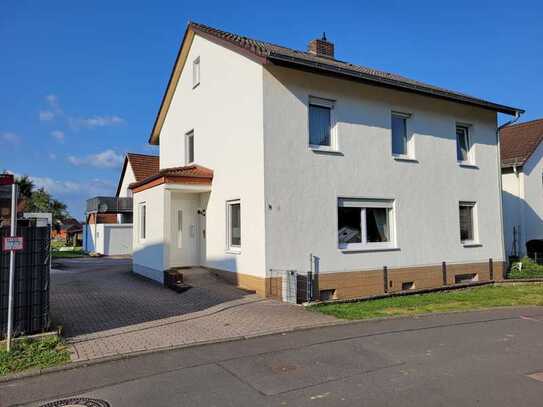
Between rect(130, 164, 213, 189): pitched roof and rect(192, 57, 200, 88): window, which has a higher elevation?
rect(192, 57, 200, 88): window

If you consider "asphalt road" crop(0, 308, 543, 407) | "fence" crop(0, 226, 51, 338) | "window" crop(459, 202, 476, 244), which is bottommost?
"asphalt road" crop(0, 308, 543, 407)

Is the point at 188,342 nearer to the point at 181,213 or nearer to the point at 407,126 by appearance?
the point at 181,213

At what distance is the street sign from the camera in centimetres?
658

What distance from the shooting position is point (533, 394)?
16.7ft

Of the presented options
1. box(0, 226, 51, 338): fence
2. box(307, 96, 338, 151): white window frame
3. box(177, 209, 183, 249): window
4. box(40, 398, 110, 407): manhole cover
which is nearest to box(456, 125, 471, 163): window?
box(307, 96, 338, 151): white window frame

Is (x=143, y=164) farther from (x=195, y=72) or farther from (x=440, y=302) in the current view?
(x=440, y=302)

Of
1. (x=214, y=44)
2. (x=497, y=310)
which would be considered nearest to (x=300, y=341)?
(x=497, y=310)

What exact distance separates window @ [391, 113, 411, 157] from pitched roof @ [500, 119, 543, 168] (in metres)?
9.91

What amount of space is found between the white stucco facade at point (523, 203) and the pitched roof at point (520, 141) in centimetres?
35

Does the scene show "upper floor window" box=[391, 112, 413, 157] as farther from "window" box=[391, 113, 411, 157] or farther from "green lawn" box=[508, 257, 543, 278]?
"green lawn" box=[508, 257, 543, 278]

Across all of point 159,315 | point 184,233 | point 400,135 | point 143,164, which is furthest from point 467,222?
point 143,164

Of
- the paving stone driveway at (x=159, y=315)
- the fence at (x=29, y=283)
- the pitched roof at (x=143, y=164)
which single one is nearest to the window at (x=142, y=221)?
the paving stone driveway at (x=159, y=315)

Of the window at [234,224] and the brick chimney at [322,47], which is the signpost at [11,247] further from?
the brick chimney at [322,47]

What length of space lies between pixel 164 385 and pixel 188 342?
1.89m
